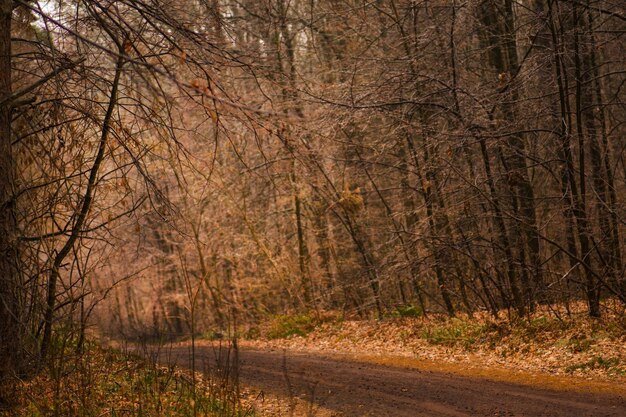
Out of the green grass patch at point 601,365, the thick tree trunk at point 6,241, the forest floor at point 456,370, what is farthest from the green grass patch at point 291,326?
the thick tree trunk at point 6,241

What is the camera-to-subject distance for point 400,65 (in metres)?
12.8

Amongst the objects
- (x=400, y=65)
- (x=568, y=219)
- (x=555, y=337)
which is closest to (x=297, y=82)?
(x=400, y=65)

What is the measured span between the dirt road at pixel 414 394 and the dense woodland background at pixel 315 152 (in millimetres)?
2204

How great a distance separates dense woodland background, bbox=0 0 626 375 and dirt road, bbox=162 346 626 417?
220cm

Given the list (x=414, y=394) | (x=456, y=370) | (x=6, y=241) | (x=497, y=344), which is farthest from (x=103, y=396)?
(x=497, y=344)

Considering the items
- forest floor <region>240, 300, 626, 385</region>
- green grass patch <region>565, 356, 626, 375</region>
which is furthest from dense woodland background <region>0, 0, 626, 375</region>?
green grass patch <region>565, 356, 626, 375</region>

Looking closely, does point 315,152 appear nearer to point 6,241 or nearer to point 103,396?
point 103,396

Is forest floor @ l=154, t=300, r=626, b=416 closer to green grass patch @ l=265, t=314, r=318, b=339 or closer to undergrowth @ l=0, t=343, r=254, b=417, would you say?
undergrowth @ l=0, t=343, r=254, b=417

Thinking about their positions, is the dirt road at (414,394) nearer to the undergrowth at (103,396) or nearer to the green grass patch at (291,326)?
the undergrowth at (103,396)

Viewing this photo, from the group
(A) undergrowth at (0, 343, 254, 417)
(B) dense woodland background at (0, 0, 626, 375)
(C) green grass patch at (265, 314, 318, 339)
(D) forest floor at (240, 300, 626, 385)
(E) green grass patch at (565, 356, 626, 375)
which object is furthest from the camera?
(C) green grass patch at (265, 314, 318, 339)

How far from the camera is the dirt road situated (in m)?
7.20

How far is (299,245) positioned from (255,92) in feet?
15.9

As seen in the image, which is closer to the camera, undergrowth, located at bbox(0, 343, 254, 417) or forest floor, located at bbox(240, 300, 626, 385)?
undergrowth, located at bbox(0, 343, 254, 417)

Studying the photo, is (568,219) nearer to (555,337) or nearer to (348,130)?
(555,337)
